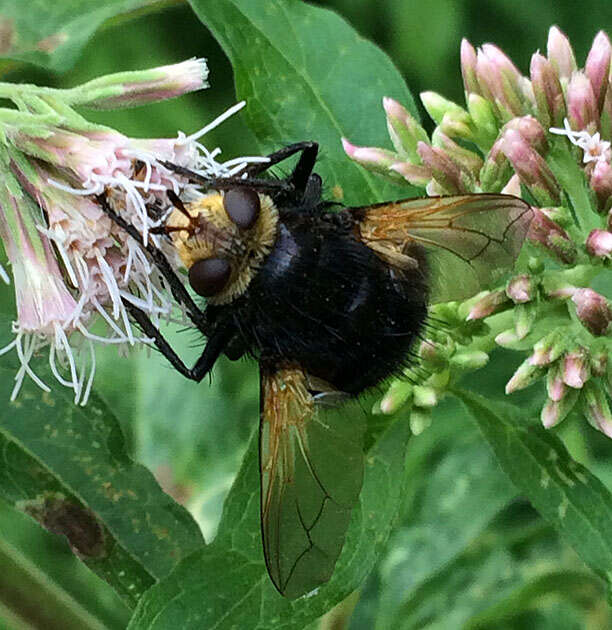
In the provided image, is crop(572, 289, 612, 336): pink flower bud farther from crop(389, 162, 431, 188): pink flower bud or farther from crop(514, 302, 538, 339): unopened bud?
crop(389, 162, 431, 188): pink flower bud

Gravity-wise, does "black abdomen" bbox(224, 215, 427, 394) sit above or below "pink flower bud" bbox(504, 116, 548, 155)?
above

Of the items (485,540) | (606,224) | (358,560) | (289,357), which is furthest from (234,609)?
(485,540)

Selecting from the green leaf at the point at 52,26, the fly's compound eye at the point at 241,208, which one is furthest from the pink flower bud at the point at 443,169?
the green leaf at the point at 52,26

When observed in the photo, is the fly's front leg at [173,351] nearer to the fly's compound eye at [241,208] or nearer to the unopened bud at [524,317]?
the fly's compound eye at [241,208]

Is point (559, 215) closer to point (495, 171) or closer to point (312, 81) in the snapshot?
point (495, 171)

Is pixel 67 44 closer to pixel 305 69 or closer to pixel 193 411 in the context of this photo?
pixel 305 69

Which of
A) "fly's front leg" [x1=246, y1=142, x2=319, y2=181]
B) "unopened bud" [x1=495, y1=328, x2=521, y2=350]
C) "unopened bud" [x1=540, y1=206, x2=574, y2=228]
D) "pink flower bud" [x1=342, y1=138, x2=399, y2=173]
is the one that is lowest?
"unopened bud" [x1=495, y1=328, x2=521, y2=350]

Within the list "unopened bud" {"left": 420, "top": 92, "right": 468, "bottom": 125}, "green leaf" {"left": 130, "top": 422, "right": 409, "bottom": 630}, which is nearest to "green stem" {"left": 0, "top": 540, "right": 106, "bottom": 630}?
"green leaf" {"left": 130, "top": 422, "right": 409, "bottom": 630}

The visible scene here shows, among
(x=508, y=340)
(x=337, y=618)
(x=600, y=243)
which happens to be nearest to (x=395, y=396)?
(x=508, y=340)
